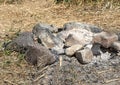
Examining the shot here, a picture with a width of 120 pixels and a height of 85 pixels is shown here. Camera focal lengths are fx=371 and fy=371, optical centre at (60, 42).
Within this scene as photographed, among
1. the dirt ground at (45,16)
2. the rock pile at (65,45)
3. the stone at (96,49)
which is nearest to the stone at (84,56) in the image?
the rock pile at (65,45)

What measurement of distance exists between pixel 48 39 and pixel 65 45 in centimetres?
24

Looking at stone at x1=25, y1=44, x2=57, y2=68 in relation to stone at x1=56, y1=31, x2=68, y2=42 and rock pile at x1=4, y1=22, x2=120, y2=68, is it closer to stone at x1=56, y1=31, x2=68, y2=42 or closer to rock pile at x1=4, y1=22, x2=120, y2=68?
rock pile at x1=4, y1=22, x2=120, y2=68

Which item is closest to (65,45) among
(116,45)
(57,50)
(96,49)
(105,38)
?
(57,50)

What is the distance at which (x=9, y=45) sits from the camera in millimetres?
4789

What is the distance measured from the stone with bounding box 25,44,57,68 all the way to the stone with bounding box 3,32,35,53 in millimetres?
127

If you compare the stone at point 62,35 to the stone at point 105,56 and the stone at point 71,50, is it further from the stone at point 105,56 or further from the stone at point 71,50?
the stone at point 105,56

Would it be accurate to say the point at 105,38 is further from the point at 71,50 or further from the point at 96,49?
the point at 71,50

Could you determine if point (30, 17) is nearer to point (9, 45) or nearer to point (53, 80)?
point (9, 45)

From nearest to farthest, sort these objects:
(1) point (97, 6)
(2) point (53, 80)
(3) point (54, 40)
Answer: (2) point (53, 80), (3) point (54, 40), (1) point (97, 6)

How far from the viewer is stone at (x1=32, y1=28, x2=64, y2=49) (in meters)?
4.80

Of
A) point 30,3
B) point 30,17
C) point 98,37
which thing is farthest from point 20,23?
point 98,37

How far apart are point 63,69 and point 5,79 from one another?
2.27 feet

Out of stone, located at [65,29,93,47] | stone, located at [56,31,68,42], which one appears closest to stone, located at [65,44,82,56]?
stone, located at [65,29,93,47]

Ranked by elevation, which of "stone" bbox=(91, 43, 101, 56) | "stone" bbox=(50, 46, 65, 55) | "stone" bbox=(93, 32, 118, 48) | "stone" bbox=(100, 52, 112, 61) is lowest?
"stone" bbox=(100, 52, 112, 61)
